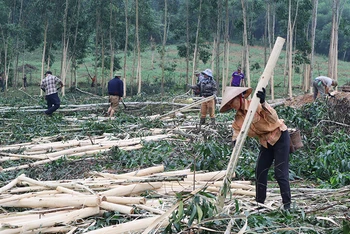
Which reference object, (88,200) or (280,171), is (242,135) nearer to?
(280,171)

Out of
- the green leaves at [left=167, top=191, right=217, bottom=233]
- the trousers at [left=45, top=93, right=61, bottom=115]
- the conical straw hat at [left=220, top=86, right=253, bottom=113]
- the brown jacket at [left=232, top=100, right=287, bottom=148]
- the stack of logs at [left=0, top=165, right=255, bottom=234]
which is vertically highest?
the conical straw hat at [left=220, top=86, right=253, bottom=113]

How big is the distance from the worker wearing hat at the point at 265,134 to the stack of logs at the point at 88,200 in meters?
0.48

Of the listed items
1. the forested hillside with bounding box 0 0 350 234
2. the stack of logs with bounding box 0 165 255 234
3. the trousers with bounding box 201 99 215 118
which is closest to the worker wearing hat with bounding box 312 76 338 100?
the forested hillside with bounding box 0 0 350 234

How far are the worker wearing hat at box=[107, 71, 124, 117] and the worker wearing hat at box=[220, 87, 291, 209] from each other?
933cm

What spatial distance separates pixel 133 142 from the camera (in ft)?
32.4

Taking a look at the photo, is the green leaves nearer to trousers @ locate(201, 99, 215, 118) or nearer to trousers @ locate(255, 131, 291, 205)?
trousers @ locate(255, 131, 291, 205)

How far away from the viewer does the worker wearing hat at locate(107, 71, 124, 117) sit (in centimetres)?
1440

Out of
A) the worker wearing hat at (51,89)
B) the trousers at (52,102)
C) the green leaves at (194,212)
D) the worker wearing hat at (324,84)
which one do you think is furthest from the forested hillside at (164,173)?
the worker wearing hat at (324,84)

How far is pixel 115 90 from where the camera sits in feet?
47.4

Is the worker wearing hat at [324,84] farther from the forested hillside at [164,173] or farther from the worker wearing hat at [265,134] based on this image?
the worker wearing hat at [265,134]

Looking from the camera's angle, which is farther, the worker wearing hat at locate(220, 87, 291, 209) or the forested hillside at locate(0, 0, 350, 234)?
the worker wearing hat at locate(220, 87, 291, 209)

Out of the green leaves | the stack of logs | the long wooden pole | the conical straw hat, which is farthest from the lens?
the conical straw hat

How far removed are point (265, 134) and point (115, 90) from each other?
9639mm

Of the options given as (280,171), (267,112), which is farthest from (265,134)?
(280,171)
